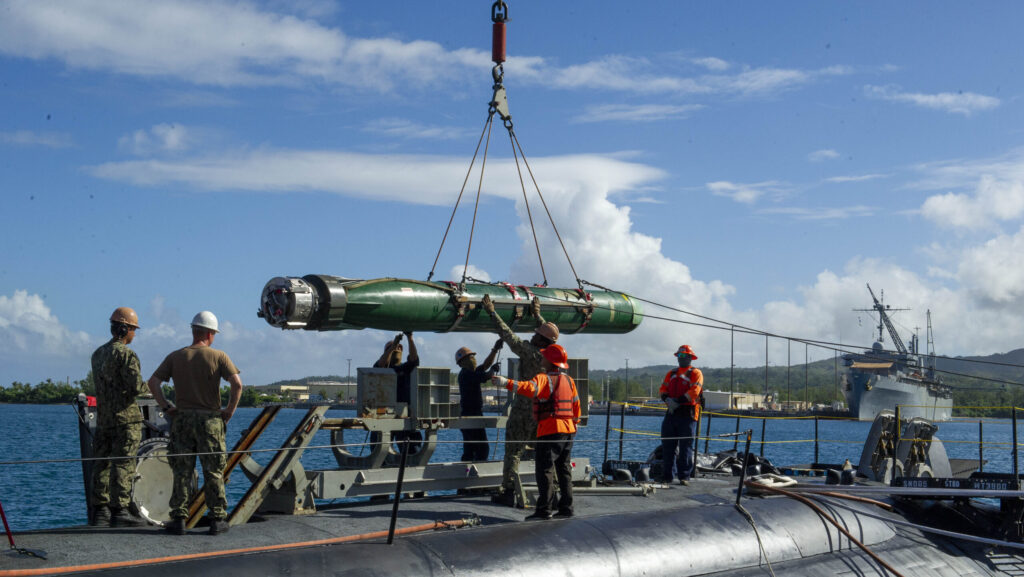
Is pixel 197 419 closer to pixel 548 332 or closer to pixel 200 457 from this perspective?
pixel 200 457

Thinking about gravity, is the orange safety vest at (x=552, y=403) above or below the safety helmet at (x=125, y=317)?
below

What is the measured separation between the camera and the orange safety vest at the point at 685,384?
13211 millimetres

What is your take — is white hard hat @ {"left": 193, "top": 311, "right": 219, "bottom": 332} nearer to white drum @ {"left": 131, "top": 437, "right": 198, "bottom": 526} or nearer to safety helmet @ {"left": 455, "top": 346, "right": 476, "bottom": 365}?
white drum @ {"left": 131, "top": 437, "right": 198, "bottom": 526}

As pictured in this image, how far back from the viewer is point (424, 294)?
12.1 meters

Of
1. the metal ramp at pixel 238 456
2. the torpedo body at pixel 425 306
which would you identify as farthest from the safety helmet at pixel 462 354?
the metal ramp at pixel 238 456

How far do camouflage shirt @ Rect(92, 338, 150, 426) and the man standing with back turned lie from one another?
0.47 m

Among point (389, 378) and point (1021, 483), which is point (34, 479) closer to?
point (389, 378)

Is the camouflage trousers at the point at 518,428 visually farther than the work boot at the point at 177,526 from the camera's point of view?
Yes

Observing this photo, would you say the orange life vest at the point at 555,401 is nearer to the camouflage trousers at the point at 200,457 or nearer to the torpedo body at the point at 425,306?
the torpedo body at the point at 425,306

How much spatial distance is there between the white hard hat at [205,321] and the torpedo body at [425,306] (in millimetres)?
1715

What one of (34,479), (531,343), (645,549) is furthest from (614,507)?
(34,479)

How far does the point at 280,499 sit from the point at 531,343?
3250 millimetres

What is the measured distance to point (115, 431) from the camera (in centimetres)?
912

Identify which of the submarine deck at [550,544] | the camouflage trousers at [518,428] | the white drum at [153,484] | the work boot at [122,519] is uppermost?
the camouflage trousers at [518,428]
